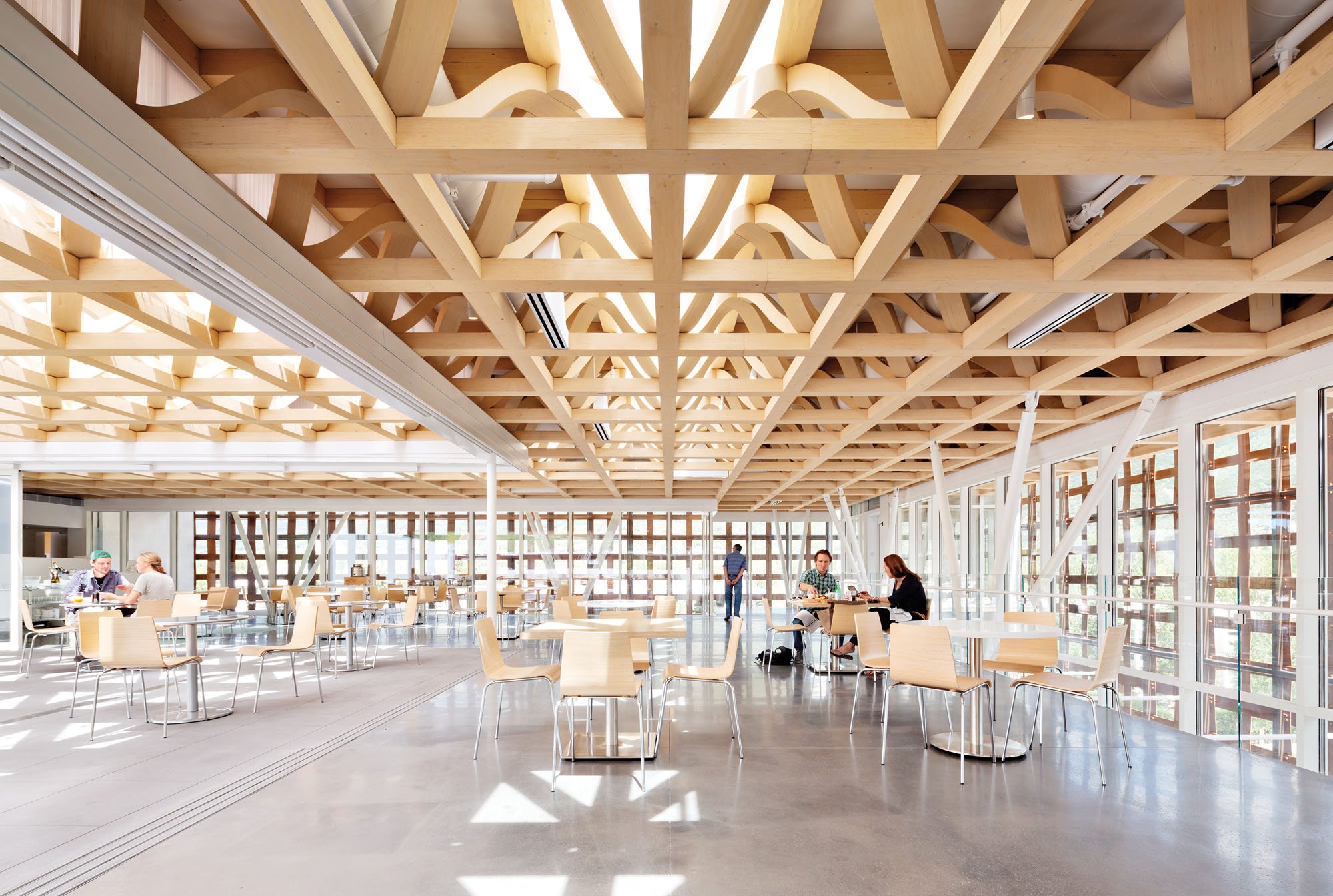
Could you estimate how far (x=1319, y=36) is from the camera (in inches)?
122

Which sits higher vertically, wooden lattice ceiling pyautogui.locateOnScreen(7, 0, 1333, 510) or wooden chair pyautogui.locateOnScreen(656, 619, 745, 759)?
wooden lattice ceiling pyautogui.locateOnScreen(7, 0, 1333, 510)

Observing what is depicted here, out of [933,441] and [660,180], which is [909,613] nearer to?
[933,441]

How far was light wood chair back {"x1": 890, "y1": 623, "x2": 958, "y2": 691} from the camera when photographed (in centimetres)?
579

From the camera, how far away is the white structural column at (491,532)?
35.8 ft

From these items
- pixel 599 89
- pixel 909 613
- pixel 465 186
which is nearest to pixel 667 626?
pixel 909 613

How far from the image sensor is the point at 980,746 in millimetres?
6141

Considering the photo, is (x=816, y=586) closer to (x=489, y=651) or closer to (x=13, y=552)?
(x=489, y=651)

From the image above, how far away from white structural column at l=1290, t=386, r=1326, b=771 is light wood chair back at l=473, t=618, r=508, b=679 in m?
6.02

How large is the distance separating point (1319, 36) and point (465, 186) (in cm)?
360

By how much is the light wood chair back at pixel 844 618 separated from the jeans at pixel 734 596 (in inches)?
235

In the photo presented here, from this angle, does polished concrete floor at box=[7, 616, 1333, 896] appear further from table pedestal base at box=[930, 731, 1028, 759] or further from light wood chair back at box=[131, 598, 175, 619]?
light wood chair back at box=[131, 598, 175, 619]

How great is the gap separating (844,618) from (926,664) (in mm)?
3816

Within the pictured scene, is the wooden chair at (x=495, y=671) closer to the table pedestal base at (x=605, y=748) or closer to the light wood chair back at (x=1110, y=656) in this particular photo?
the table pedestal base at (x=605, y=748)

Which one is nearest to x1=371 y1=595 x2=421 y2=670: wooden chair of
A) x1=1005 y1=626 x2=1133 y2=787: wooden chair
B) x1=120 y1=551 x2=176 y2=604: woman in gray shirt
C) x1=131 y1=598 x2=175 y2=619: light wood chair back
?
x1=131 y1=598 x2=175 y2=619: light wood chair back
